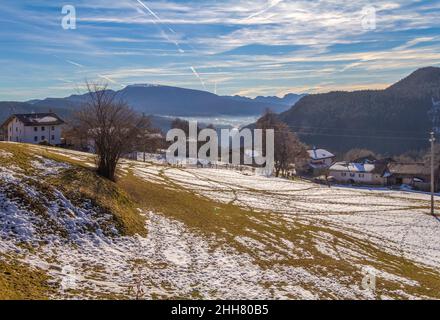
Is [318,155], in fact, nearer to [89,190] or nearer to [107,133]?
[107,133]

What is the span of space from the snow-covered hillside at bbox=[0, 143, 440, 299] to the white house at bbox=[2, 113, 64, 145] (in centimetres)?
5783

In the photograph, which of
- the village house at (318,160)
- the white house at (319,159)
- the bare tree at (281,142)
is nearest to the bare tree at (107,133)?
the bare tree at (281,142)

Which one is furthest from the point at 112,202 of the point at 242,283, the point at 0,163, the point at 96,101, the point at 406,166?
the point at 406,166

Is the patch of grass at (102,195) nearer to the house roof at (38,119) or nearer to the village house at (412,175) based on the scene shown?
the house roof at (38,119)

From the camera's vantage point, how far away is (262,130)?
335 feet

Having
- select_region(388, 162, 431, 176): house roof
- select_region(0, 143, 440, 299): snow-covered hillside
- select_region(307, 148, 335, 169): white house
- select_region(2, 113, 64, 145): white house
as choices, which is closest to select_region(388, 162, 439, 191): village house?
select_region(388, 162, 431, 176): house roof

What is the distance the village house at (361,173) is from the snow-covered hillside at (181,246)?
65.9m

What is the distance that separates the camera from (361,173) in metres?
106

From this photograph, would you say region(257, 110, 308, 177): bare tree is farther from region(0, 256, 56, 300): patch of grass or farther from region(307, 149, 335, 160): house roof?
region(0, 256, 56, 300): patch of grass

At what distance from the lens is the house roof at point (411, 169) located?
318ft

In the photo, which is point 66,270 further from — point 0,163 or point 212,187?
point 212,187

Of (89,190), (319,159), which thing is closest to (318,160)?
(319,159)

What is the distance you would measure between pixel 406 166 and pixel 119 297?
333ft

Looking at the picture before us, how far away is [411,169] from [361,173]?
40.2 ft
